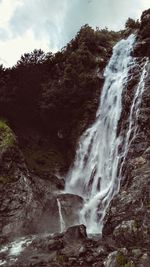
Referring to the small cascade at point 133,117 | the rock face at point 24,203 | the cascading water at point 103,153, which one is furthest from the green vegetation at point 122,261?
the small cascade at point 133,117

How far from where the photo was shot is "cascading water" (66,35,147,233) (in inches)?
697

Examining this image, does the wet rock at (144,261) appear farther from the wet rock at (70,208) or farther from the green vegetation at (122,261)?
the wet rock at (70,208)

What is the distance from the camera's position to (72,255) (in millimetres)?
12047

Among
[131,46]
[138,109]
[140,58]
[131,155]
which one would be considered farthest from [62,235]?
[131,46]

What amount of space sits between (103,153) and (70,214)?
414 cm

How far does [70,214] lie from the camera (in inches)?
703

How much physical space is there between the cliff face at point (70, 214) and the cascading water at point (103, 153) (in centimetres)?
66

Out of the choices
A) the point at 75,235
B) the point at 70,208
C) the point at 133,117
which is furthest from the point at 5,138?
the point at 75,235

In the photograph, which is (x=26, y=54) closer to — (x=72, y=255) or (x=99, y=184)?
(x=99, y=184)

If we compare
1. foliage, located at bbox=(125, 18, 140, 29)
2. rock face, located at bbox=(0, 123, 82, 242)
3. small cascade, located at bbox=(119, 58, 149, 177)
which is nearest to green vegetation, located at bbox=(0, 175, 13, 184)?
rock face, located at bbox=(0, 123, 82, 242)

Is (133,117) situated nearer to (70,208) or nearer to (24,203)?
(70,208)

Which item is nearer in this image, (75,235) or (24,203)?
(75,235)

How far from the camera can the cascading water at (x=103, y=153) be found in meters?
17.7

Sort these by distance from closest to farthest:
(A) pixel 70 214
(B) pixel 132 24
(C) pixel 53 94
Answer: (A) pixel 70 214, (C) pixel 53 94, (B) pixel 132 24
